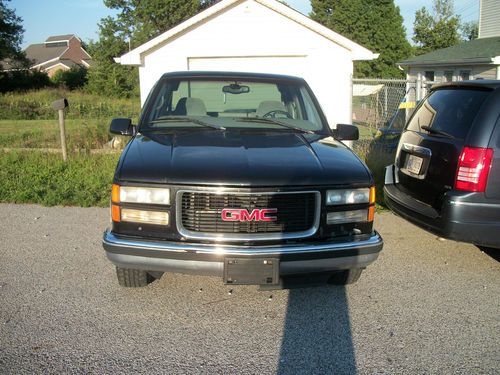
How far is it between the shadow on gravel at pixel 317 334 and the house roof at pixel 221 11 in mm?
8802

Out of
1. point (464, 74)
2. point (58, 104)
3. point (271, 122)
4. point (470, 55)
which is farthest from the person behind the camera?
point (464, 74)

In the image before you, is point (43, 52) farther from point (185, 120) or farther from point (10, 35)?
point (185, 120)

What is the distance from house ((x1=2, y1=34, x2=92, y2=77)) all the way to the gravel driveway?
71765 mm

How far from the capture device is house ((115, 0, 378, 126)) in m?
12.0

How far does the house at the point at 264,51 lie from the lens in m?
12.0

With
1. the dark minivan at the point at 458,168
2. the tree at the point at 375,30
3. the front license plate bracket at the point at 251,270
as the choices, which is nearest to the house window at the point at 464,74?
the dark minivan at the point at 458,168

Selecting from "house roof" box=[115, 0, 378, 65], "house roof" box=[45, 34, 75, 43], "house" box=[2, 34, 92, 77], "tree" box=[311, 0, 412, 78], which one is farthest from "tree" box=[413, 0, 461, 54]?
"house roof" box=[45, 34, 75, 43]

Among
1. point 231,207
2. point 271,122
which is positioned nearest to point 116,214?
point 231,207

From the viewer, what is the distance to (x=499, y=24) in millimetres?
23484

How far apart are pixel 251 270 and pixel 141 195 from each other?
0.91m

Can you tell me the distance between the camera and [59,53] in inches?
3022

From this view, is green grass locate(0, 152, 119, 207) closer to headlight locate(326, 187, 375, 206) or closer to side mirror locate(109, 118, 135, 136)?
side mirror locate(109, 118, 135, 136)

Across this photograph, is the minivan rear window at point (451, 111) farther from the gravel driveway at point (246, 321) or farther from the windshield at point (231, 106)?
the gravel driveway at point (246, 321)

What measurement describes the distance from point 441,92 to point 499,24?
21.6 meters
